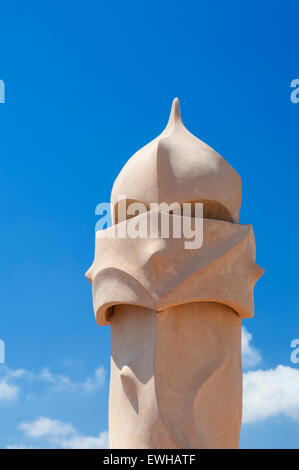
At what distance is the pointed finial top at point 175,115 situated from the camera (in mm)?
16516

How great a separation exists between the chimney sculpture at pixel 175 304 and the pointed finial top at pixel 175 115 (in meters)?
0.68

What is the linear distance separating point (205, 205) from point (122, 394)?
12.8 ft

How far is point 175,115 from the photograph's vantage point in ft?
54.4

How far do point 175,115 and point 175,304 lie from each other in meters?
4.19

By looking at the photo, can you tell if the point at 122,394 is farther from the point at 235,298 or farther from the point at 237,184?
the point at 237,184

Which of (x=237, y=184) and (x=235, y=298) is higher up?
(x=237, y=184)

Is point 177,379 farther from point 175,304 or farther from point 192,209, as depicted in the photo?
point 192,209

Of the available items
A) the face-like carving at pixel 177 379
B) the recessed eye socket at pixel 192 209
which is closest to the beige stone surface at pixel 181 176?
the recessed eye socket at pixel 192 209

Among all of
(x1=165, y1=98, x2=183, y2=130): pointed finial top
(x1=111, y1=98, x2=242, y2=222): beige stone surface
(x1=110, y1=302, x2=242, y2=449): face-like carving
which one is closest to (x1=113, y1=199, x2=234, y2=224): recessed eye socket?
(x1=111, y1=98, x2=242, y2=222): beige stone surface

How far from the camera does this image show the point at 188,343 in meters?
14.8
